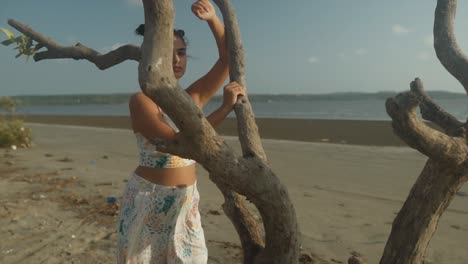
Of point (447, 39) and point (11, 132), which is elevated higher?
point (447, 39)

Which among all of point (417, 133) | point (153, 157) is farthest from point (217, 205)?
point (417, 133)

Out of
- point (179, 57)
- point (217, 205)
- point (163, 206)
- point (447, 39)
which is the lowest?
point (217, 205)

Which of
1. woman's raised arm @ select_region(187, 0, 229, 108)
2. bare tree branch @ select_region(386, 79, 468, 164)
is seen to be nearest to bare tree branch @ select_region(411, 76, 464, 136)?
bare tree branch @ select_region(386, 79, 468, 164)

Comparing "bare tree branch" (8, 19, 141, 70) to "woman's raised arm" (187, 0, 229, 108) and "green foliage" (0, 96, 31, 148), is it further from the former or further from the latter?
"green foliage" (0, 96, 31, 148)

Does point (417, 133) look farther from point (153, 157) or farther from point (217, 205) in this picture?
point (217, 205)

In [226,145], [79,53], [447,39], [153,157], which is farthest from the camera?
[79,53]

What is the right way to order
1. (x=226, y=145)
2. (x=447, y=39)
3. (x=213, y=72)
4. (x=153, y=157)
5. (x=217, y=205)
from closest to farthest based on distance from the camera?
(x=226, y=145)
(x=153, y=157)
(x=447, y=39)
(x=213, y=72)
(x=217, y=205)

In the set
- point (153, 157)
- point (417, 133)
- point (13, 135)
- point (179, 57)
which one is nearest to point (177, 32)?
point (179, 57)

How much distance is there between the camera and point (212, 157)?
1.89m

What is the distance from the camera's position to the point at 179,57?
230 cm

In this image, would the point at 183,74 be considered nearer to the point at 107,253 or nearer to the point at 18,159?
the point at 107,253

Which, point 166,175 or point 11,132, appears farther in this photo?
point 11,132

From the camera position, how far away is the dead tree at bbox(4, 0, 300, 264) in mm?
1652

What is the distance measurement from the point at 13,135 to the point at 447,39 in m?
12.9
